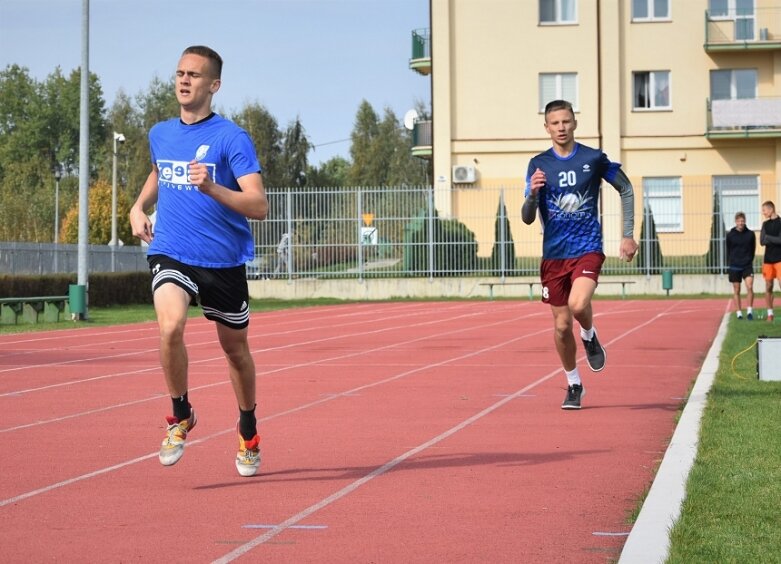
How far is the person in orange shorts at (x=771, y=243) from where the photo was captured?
22844mm

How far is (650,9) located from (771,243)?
2574cm

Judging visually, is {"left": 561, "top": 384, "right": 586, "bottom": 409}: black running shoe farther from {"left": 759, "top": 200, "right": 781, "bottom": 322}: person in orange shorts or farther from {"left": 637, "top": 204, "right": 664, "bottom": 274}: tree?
{"left": 637, "top": 204, "right": 664, "bottom": 274}: tree

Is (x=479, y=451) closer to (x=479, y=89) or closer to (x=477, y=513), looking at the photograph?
(x=477, y=513)

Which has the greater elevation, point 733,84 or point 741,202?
point 733,84

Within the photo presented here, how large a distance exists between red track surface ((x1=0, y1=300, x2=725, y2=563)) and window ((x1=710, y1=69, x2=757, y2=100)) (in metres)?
31.4

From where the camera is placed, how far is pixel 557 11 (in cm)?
4700

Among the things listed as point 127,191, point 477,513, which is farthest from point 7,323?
point 127,191

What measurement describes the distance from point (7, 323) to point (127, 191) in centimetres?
7004

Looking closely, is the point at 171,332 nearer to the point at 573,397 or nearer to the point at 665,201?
the point at 573,397

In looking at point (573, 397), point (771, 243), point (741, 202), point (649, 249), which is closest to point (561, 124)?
point (573, 397)

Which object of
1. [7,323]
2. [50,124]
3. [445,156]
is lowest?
[7,323]

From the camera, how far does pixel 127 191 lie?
314 feet

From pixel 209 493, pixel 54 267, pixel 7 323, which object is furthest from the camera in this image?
pixel 54 267

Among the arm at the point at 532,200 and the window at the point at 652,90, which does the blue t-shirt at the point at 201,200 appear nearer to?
the arm at the point at 532,200
